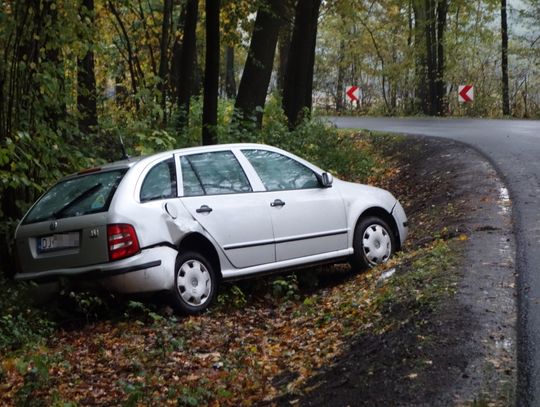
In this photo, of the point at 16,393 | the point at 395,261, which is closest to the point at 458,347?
the point at 16,393

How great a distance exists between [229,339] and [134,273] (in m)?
1.04

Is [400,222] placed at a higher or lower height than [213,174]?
lower

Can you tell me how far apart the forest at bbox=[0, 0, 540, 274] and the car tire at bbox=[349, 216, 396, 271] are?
145 inches

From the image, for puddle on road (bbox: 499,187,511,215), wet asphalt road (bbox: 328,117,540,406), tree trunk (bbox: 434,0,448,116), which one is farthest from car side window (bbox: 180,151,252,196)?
tree trunk (bbox: 434,0,448,116)

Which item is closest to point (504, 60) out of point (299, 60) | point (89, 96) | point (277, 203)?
point (299, 60)

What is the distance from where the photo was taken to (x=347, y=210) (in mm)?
9406

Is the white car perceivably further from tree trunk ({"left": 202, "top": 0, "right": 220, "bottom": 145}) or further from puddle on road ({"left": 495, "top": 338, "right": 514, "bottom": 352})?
tree trunk ({"left": 202, "top": 0, "right": 220, "bottom": 145})

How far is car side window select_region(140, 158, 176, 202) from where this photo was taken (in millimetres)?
7871

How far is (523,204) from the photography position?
34.6 feet

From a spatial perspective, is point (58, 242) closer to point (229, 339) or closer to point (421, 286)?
point (229, 339)

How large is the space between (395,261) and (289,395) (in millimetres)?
4028

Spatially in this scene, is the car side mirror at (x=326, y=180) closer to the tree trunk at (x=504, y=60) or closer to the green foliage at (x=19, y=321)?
the green foliage at (x=19, y=321)

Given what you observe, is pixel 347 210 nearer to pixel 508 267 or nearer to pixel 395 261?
pixel 395 261

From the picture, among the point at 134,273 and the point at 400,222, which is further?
the point at 400,222
